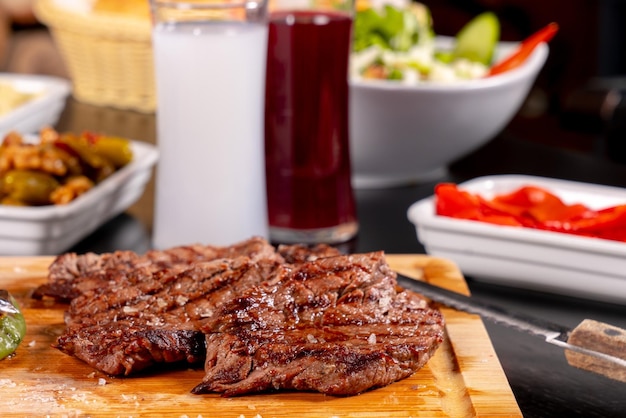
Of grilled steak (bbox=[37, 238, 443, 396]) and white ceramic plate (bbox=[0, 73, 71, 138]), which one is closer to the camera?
grilled steak (bbox=[37, 238, 443, 396])

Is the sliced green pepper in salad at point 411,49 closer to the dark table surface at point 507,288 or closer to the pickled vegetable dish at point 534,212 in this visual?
the dark table surface at point 507,288

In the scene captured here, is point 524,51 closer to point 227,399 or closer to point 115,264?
point 115,264

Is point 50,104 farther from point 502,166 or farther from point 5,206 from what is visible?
point 502,166

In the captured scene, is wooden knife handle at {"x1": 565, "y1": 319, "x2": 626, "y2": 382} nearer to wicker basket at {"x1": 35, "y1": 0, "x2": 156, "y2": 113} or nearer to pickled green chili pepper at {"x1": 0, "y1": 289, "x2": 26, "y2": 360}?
pickled green chili pepper at {"x1": 0, "y1": 289, "x2": 26, "y2": 360}

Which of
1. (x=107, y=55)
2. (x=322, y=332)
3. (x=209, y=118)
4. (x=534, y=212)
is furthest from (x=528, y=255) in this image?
(x=107, y=55)

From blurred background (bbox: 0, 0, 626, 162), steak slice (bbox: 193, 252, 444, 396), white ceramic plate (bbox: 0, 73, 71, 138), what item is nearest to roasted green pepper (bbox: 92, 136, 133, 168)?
white ceramic plate (bbox: 0, 73, 71, 138)

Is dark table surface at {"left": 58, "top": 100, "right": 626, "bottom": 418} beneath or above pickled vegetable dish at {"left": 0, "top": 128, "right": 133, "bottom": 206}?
beneath
